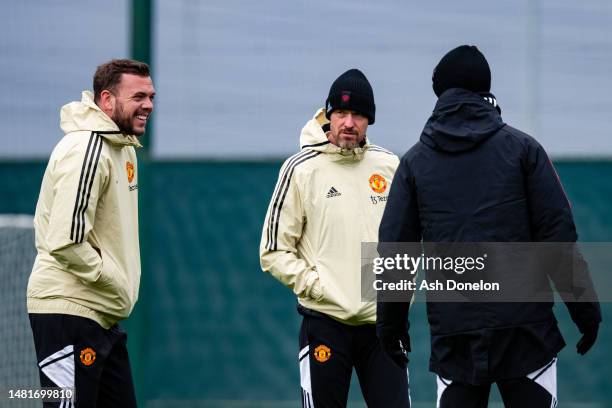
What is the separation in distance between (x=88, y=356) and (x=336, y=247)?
125cm

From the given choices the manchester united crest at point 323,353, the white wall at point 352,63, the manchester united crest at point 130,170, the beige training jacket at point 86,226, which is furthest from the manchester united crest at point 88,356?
the white wall at point 352,63

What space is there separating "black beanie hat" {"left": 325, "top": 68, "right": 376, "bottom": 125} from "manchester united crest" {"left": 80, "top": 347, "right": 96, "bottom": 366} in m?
1.62

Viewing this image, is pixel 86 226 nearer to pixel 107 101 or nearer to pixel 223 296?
pixel 107 101

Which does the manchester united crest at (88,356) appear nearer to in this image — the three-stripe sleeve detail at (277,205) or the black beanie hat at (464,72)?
the three-stripe sleeve detail at (277,205)

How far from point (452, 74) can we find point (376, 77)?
398cm

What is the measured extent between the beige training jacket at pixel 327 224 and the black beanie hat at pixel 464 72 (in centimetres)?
109

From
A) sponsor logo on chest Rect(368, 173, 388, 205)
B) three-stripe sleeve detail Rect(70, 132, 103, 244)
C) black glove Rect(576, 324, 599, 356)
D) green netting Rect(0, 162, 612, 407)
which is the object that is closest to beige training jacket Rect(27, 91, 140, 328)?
three-stripe sleeve detail Rect(70, 132, 103, 244)

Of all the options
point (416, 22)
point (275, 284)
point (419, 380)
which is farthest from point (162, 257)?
point (416, 22)

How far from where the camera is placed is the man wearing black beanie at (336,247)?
5.11 meters

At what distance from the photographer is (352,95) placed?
16.9 ft

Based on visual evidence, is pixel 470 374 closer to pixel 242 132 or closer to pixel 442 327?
pixel 442 327

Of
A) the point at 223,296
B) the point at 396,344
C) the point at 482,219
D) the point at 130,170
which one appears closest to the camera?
the point at 482,219

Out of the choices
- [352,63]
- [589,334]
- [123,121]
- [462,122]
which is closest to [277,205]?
[123,121]

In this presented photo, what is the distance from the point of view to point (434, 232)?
4.08m
